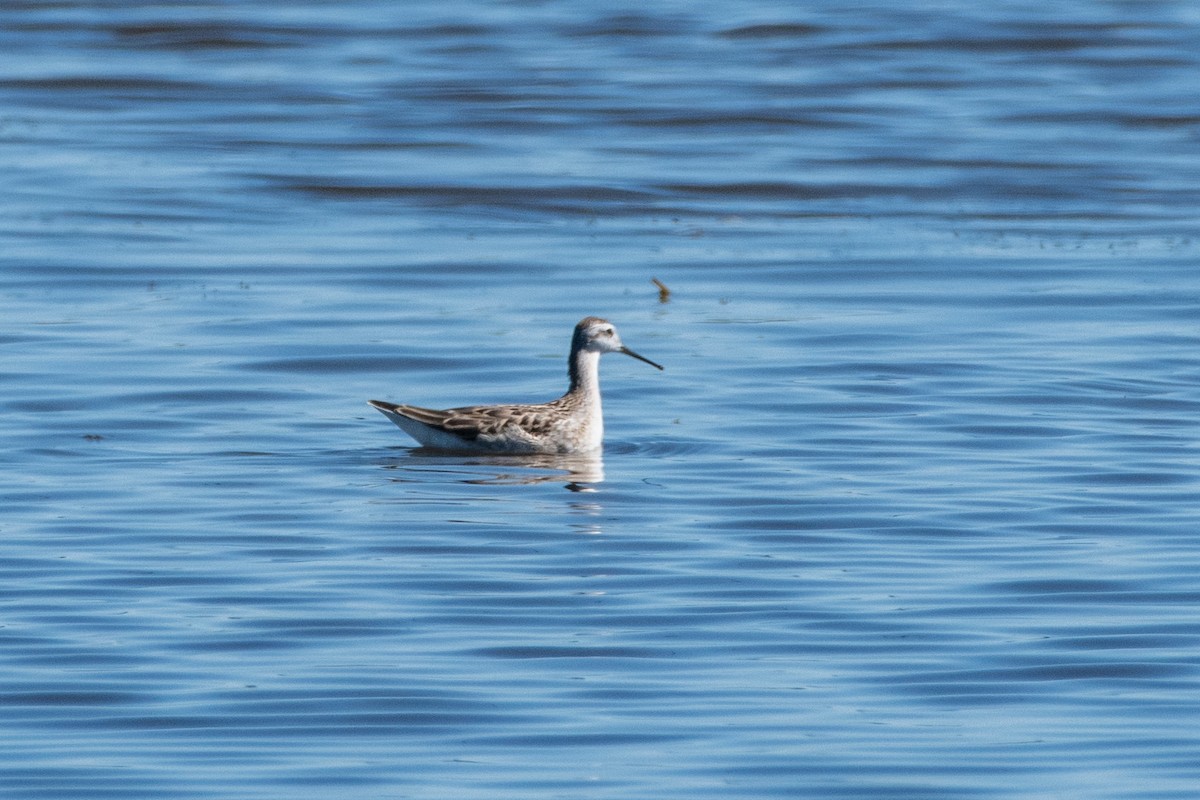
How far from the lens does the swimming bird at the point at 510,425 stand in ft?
42.8

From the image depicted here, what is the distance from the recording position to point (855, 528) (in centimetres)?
1073

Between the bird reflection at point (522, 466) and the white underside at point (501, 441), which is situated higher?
the white underside at point (501, 441)

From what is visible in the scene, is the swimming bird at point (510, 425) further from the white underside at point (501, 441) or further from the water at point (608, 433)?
the water at point (608, 433)

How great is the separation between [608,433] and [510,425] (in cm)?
86

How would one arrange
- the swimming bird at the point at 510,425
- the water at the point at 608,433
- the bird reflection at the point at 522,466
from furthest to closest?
the swimming bird at the point at 510,425 < the bird reflection at the point at 522,466 < the water at the point at 608,433

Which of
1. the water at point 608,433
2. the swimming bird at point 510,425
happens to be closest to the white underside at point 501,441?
the swimming bird at point 510,425

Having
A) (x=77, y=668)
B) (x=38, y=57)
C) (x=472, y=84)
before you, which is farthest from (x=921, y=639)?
(x=38, y=57)

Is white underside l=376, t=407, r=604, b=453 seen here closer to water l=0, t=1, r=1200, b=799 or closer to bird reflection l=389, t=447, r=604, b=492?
bird reflection l=389, t=447, r=604, b=492

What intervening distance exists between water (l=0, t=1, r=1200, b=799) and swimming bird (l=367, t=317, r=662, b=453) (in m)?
0.19

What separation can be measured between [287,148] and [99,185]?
3.11 meters

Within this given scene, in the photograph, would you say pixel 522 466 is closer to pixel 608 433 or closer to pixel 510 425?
pixel 510 425

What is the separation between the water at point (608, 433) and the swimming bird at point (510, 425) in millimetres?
190

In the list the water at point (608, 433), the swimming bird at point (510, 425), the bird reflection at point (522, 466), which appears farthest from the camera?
the swimming bird at point (510, 425)

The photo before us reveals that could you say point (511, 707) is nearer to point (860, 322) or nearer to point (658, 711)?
point (658, 711)
